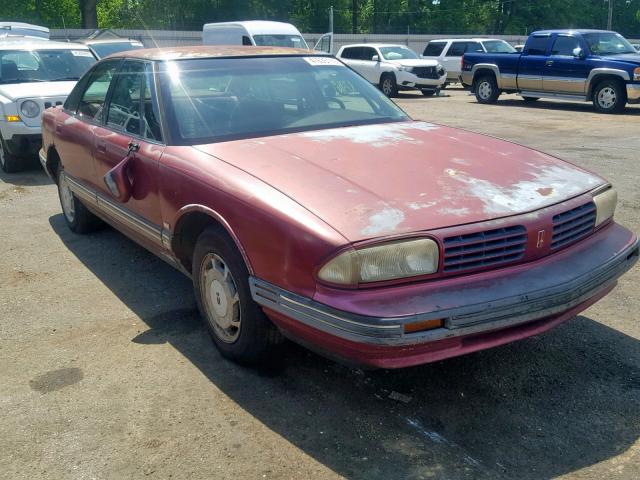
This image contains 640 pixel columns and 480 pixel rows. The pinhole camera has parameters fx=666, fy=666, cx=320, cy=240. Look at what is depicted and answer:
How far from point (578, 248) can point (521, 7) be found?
2228 inches

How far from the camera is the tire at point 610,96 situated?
14.8 meters

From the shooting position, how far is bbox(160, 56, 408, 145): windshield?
4.05m

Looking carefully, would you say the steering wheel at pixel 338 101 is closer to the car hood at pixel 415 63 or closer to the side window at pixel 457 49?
the car hood at pixel 415 63

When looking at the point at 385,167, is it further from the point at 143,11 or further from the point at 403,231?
the point at 143,11

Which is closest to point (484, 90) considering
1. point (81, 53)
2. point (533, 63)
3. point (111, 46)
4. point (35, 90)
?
point (533, 63)

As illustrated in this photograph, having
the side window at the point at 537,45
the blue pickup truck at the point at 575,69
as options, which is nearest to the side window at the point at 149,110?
the blue pickup truck at the point at 575,69

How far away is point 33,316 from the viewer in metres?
4.41

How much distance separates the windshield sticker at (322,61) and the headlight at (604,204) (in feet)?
7.19

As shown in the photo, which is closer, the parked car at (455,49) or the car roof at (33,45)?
the car roof at (33,45)

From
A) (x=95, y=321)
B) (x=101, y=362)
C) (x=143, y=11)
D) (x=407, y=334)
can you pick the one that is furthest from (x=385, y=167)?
(x=143, y=11)

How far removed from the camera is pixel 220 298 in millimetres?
3551

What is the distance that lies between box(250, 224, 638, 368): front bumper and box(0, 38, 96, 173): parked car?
6.58 metres

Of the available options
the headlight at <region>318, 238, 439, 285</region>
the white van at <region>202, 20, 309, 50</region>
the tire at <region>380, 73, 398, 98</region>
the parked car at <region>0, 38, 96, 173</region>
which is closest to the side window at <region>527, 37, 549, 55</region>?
the tire at <region>380, 73, 398, 98</region>

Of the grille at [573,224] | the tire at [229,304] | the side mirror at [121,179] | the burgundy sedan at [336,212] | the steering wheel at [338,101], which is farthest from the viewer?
the steering wheel at [338,101]
